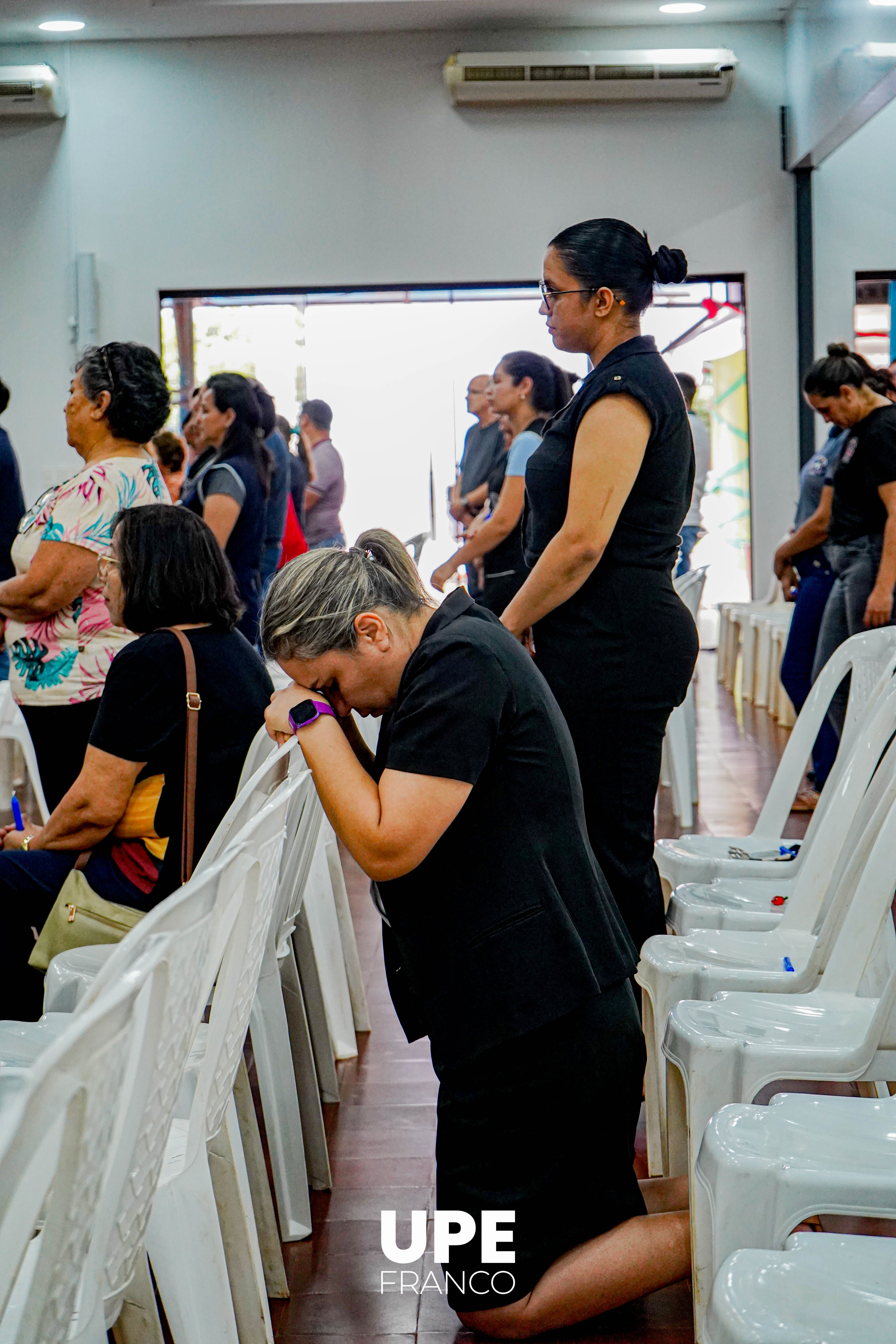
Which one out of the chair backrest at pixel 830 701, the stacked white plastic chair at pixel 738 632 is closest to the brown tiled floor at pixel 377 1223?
the chair backrest at pixel 830 701

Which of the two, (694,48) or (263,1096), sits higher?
(694,48)

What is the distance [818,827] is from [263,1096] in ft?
3.37

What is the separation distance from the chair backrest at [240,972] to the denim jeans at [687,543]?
440cm

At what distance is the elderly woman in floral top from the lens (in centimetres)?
266

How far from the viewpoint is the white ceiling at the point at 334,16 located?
23.5ft

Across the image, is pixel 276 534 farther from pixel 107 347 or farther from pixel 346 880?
pixel 107 347

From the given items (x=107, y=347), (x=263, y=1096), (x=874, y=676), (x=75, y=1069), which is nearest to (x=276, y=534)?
(x=107, y=347)

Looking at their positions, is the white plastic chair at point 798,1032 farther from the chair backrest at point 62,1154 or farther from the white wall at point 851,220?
the white wall at point 851,220

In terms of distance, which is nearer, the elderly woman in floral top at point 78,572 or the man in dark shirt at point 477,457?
the elderly woman in floral top at point 78,572

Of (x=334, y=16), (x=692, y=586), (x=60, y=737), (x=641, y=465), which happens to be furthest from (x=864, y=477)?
(x=334, y=16)

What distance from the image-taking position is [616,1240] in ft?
5.64

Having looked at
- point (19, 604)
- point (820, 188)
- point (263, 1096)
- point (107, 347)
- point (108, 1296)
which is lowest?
point (263, 1096)

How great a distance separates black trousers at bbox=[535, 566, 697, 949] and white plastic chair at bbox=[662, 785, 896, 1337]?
41 cm

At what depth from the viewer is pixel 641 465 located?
7.38 feet
